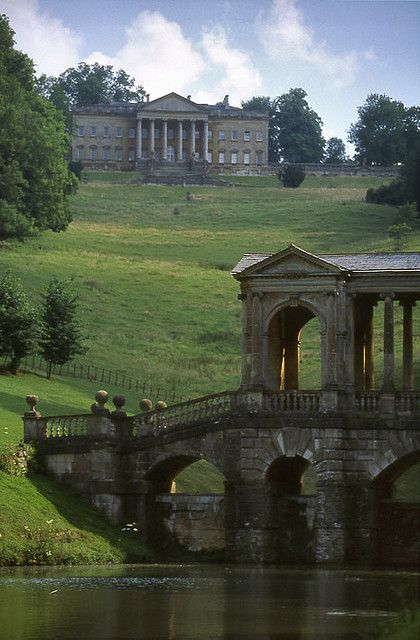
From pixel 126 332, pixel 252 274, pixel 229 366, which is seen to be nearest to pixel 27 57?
pixel 126 332

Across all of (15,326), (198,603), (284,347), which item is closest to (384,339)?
(284,347)

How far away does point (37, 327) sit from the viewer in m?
95.4

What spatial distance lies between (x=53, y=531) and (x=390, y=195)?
421ft

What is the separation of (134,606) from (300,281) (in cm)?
2446

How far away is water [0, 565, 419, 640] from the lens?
45344mm

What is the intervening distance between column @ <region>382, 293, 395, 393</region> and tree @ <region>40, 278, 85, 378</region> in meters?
28.3

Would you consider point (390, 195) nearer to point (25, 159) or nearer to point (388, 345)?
point (25, 159)

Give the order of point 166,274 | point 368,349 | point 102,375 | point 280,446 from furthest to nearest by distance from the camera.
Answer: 1. point 166,274
2. point 102,375
3. point 368,349
4. point 280,446

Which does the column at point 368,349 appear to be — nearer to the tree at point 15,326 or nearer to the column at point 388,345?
the column at point 388,345

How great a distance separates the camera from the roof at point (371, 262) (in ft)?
239

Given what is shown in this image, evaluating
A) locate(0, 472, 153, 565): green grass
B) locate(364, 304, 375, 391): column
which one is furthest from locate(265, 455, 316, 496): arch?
locate(0, 472, 153, 565): green grass

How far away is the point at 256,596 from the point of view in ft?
179

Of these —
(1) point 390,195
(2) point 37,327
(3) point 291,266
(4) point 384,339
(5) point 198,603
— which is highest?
(1) point 390,195

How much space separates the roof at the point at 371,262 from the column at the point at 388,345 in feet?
3.95
